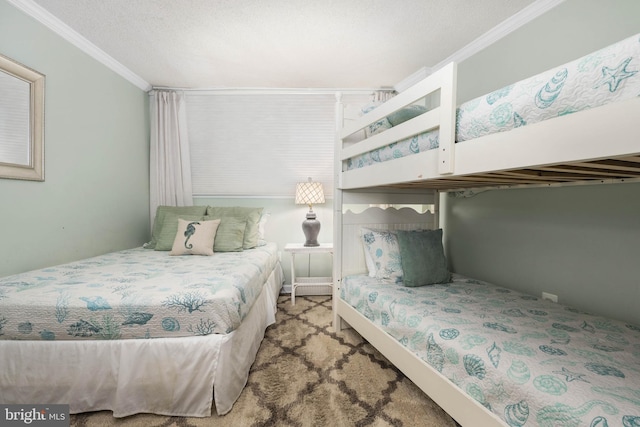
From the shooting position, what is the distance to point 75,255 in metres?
2.25

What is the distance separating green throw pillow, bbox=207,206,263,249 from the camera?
2.72m

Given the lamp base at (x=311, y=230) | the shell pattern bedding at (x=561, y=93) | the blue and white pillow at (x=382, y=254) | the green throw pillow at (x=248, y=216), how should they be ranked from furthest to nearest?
1. the lamp base at (x=311, y=230)
2. the green throw pillow at (x=248, y=216)
3. the blue and white pillow at (x=382, y=254)
4. the shell pattern bedding at (x=561, y=93)

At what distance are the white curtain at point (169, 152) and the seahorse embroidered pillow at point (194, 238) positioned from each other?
82 cm

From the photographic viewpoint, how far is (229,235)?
2.57 m

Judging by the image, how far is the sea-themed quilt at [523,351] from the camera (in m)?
0.76

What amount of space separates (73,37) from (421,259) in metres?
3.10

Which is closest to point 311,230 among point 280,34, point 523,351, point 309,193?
point 309,193

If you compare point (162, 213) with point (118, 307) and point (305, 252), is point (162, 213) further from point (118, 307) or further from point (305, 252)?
point (118, 307)

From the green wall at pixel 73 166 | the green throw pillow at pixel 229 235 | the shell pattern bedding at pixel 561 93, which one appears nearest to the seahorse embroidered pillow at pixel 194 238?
the green throw pillow at pixel 229 235

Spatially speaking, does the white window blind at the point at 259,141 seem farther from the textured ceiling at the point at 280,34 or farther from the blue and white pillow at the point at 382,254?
the blue and white pillow at the point at 382,254

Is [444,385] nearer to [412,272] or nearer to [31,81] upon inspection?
[412,272]

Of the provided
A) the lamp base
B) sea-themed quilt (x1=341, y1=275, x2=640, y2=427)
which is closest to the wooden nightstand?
the lamp base

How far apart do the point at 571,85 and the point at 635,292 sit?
4.22 feet

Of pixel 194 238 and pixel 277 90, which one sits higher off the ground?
pixel 277 90
